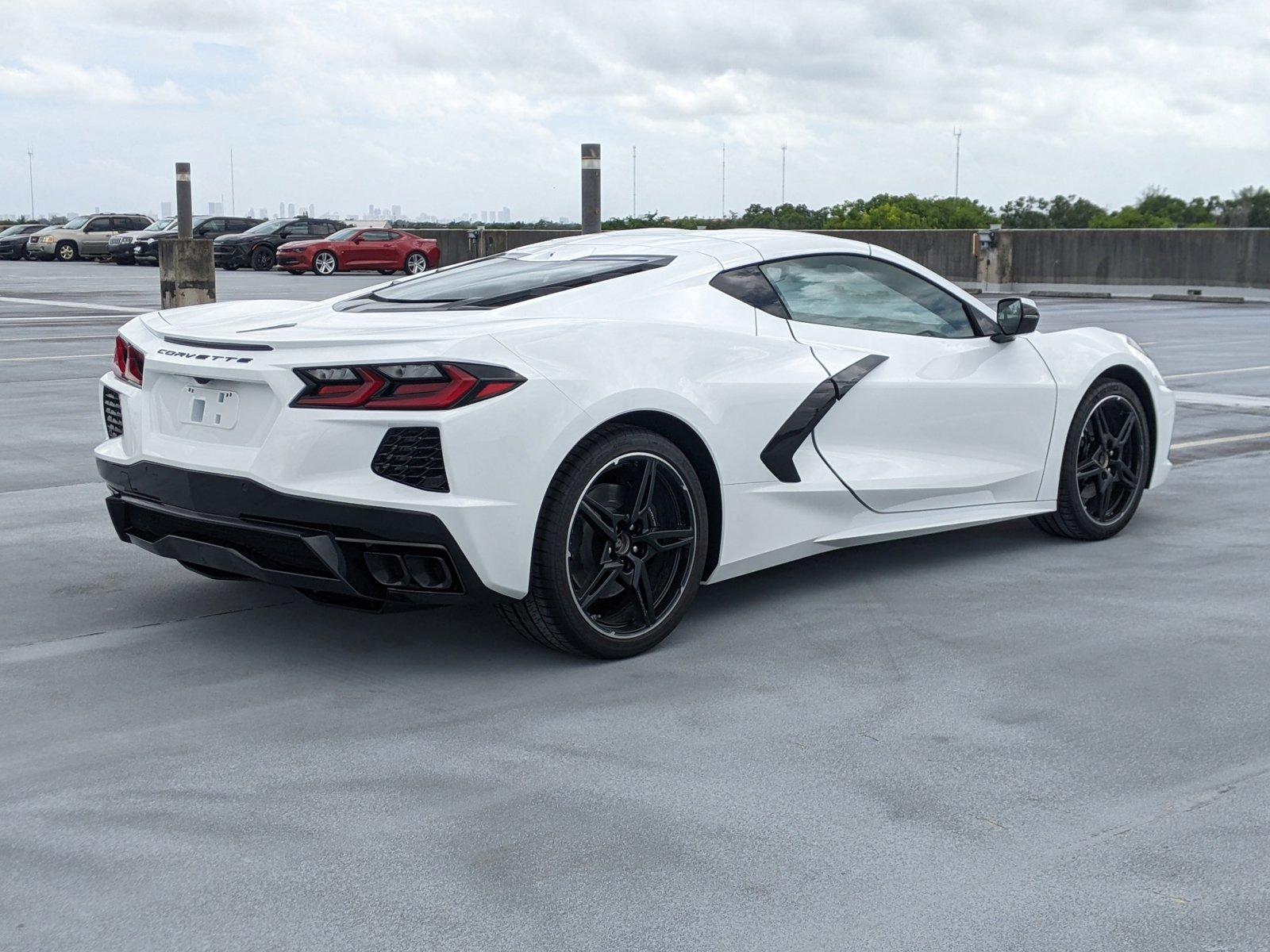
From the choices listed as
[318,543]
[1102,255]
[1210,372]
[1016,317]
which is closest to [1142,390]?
[1016,317]

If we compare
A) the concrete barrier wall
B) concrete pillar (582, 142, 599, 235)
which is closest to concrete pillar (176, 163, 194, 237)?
the concrete barrier wall

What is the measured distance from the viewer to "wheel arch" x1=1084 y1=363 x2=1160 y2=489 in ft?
21.1

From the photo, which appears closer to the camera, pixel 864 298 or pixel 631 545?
pixel 631 545

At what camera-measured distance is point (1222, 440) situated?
9.41m

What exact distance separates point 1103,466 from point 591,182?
8882 mm

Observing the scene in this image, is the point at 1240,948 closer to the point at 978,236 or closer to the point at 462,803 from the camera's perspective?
the point at 462,803

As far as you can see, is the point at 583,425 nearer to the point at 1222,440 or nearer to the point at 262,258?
the point at 1222,440

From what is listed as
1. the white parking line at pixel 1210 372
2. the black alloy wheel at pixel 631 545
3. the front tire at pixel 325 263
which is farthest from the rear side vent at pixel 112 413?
the front tire at pixel 325 263

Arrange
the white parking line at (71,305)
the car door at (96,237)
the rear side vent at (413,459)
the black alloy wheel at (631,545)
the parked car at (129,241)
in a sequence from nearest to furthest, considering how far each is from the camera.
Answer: the rear side vent at (413,459) → the black alloy wheel at (631,545) → the white parking line at (71,305) → the parked car at (129,241) → the car door at (96,237)

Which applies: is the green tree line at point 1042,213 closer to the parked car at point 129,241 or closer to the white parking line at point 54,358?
the parked car at point 129,241

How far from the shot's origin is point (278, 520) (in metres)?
4.26

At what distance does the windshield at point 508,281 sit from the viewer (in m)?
4.89

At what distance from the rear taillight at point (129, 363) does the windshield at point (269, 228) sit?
39.2m

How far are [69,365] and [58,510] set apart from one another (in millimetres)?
7125
